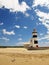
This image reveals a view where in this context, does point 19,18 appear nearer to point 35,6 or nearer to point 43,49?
point 35,6

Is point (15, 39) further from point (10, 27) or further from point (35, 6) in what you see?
point (35, 6)

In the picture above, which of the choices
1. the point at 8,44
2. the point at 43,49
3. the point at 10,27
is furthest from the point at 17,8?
the point at 43,49

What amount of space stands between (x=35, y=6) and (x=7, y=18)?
1.34 metres

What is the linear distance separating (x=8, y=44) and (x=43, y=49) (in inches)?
78.1

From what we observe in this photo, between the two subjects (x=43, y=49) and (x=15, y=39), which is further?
(x=43, y=49)

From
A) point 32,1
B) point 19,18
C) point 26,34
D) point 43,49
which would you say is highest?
point 32,1

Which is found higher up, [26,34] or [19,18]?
[19,18]

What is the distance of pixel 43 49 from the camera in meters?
9.28

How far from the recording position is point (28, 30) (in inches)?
324

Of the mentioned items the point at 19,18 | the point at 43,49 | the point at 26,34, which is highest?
the point at 19,18

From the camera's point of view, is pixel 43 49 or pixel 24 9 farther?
pixel 43 49

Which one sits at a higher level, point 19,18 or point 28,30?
point 19,18

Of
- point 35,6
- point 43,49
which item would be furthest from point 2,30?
point 43,49

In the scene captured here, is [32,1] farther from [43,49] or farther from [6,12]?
[43,49]
